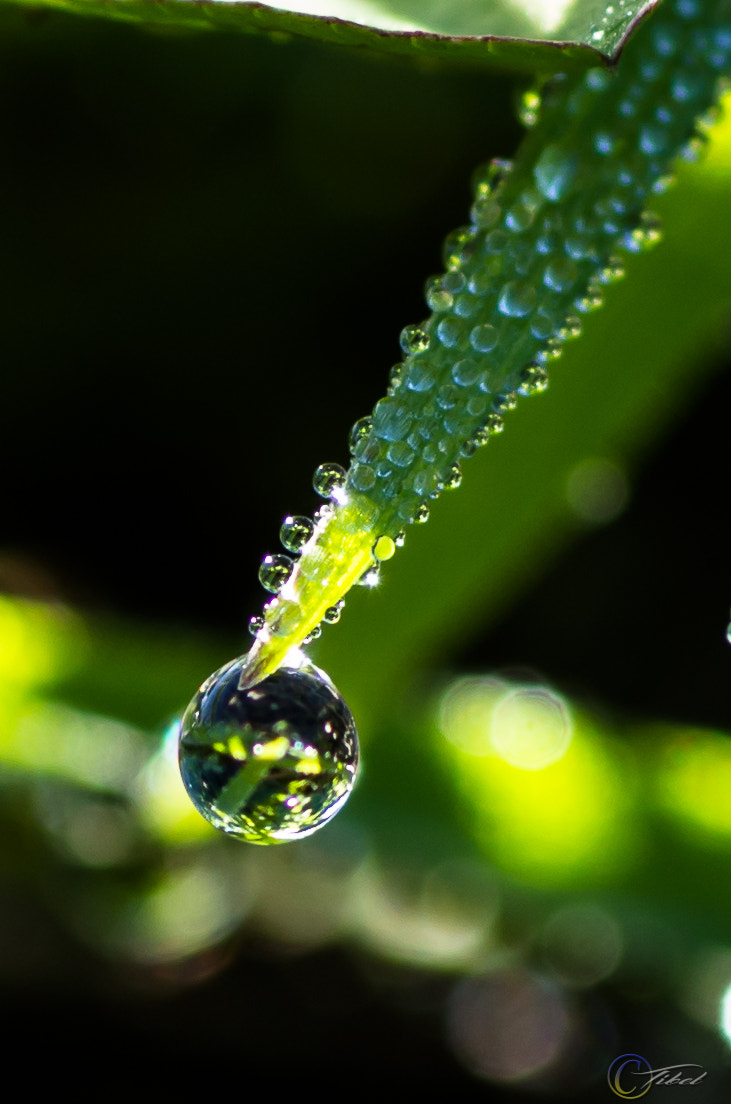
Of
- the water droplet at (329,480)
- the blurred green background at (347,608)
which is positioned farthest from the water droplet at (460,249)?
the blurred green background at (347,608)

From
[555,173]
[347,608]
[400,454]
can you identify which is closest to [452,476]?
[400,454]

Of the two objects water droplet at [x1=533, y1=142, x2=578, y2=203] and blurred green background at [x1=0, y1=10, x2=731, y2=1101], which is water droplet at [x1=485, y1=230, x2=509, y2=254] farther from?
blurred green background at [x1=0, y1=10, x2=731, y2=1101]

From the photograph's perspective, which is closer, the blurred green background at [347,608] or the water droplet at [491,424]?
the water droplet at [491,424]

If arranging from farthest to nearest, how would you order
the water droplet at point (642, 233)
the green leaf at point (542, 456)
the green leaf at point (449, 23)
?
the green leaf at point (542, 456), the water droplet at point (642, 233), the green leaf at point (449, 23)

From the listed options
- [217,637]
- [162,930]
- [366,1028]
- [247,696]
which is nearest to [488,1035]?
[366,1028]

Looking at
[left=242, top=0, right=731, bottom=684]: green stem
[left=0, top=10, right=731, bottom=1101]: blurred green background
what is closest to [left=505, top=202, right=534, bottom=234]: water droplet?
[left=242, top=0, right=731, bottom=684]: green stem

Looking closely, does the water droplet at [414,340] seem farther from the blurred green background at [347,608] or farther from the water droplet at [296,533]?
the blurred green background at [347,608]

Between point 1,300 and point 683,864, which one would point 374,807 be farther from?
point 1,300
